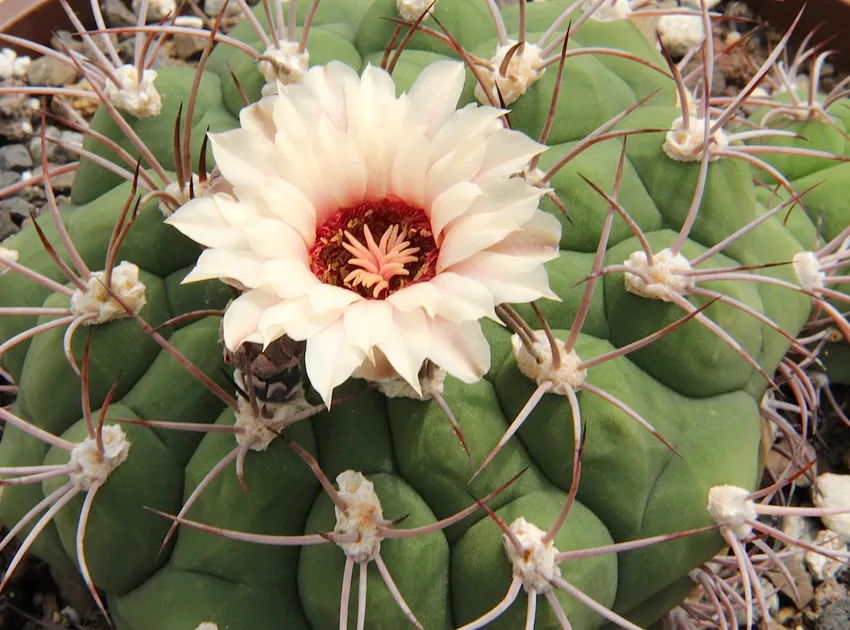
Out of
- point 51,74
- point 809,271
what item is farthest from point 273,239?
point 51,74

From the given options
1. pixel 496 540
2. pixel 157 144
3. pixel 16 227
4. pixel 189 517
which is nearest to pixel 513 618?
pixel 496 540

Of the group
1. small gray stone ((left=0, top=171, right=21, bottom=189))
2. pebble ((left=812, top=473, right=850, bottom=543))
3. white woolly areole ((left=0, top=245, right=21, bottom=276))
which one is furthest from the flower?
small gray stone ((left=0, top=171, right=21, bottom=189))

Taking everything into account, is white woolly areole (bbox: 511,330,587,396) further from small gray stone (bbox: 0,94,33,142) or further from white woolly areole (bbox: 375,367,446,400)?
small gray stone (bbox: 0,94,33,142)

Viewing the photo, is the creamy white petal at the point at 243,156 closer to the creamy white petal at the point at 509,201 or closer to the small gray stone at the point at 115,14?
the creamy white petal at the point at 509,201

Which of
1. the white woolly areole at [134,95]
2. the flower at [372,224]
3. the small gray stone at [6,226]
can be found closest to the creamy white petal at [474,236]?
the flower at [372,224]

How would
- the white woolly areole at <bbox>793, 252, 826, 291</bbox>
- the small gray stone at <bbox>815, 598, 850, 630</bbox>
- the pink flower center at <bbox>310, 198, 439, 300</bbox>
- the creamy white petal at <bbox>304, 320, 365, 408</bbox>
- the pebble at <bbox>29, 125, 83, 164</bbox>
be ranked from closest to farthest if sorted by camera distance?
1. the creamy white petal at <bbox>304, 320, 365, 408</bbox>
2. the pink flower center at <bbox>310, 198, 439, 300</bbox>
3. the white woolly areole at <bbox>793, 252, 826, 291</bbox>
4. the small gray stone at <bbox>815, 598, 850, 630</bbox>
5. the pebble at <bbox>29, 125, 83, 164</bbox>

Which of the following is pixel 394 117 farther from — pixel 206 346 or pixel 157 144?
pixel 157 144

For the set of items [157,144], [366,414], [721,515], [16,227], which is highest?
[157,144]
